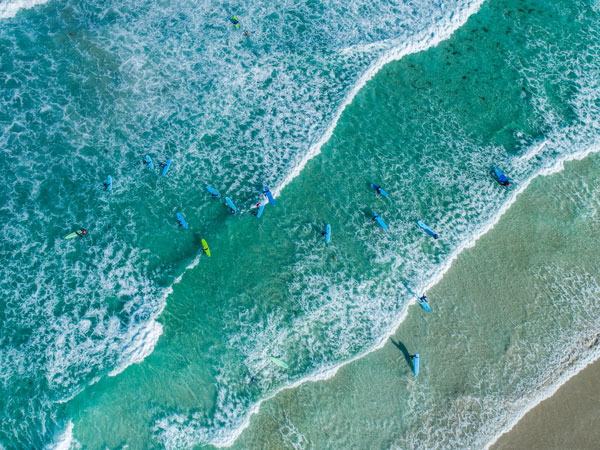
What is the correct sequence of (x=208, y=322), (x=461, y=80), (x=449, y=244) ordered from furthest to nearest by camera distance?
(x=461, y=80) → (x=449, y=244) → (x=208, y=322)

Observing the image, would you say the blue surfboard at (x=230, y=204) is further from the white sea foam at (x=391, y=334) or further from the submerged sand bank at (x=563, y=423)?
the submerged sand bank at (x=563, y=423)

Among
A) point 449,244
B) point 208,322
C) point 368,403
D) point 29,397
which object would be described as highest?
point 29,397

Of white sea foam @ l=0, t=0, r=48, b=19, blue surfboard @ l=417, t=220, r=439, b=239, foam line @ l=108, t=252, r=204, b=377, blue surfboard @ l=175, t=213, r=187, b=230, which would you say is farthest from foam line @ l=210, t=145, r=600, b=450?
white sea foam @ l=0, t=0, r=48, b=19

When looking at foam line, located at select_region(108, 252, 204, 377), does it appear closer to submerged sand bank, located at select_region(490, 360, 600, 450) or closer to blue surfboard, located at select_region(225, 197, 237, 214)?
blue surfboard, located at select_region(225, 197, 237, 214)

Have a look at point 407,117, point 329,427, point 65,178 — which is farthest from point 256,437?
A: point 407,117

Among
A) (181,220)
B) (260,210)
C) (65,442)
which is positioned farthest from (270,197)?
(65,442)

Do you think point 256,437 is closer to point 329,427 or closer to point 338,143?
point 329,427

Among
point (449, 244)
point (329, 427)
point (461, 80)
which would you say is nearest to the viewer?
point (329, 427)
